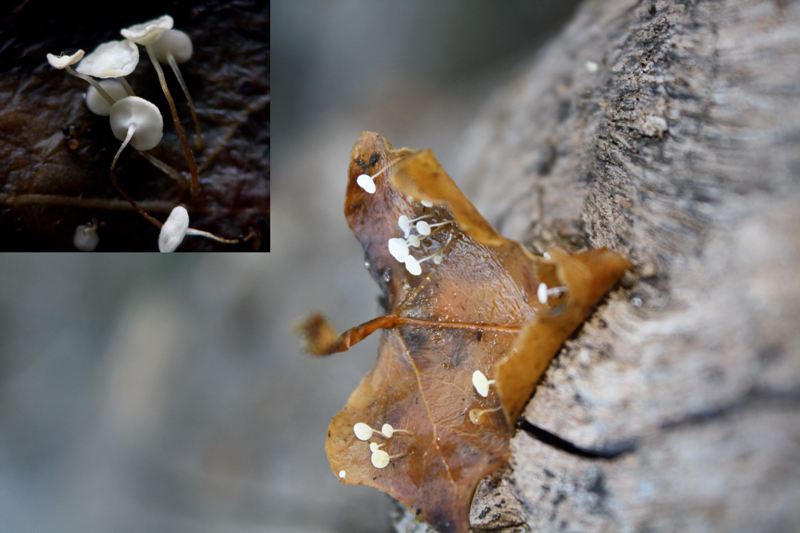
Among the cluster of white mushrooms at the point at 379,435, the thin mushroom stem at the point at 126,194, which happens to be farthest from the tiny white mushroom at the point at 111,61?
the cluster of white mushrooms at the point at 379,435

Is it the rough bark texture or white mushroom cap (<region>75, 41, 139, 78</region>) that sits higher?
the rough bark texture

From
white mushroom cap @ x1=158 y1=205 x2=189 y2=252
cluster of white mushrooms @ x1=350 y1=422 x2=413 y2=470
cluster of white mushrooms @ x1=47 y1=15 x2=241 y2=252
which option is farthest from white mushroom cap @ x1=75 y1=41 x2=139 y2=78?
cluster of white mushrooms @ x1=350 y1=422 x2=413 y2=470

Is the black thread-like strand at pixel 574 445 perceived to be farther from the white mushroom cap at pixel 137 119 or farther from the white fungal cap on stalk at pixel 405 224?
the white mushroom cap at pixel 137 119

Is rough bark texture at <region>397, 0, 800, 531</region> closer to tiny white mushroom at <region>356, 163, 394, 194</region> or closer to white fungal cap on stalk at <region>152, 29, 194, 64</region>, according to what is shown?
tiny white mushroom at <region>356, 163, 394, 194</region>

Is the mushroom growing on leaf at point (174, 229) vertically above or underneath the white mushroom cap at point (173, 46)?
underneath

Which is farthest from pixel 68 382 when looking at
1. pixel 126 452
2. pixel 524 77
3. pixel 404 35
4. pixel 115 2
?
pixel 524 77

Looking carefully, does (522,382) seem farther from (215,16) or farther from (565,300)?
(215,16)

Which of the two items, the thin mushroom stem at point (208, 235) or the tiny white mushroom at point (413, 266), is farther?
the thin mushroom stem at point (208, 235)
